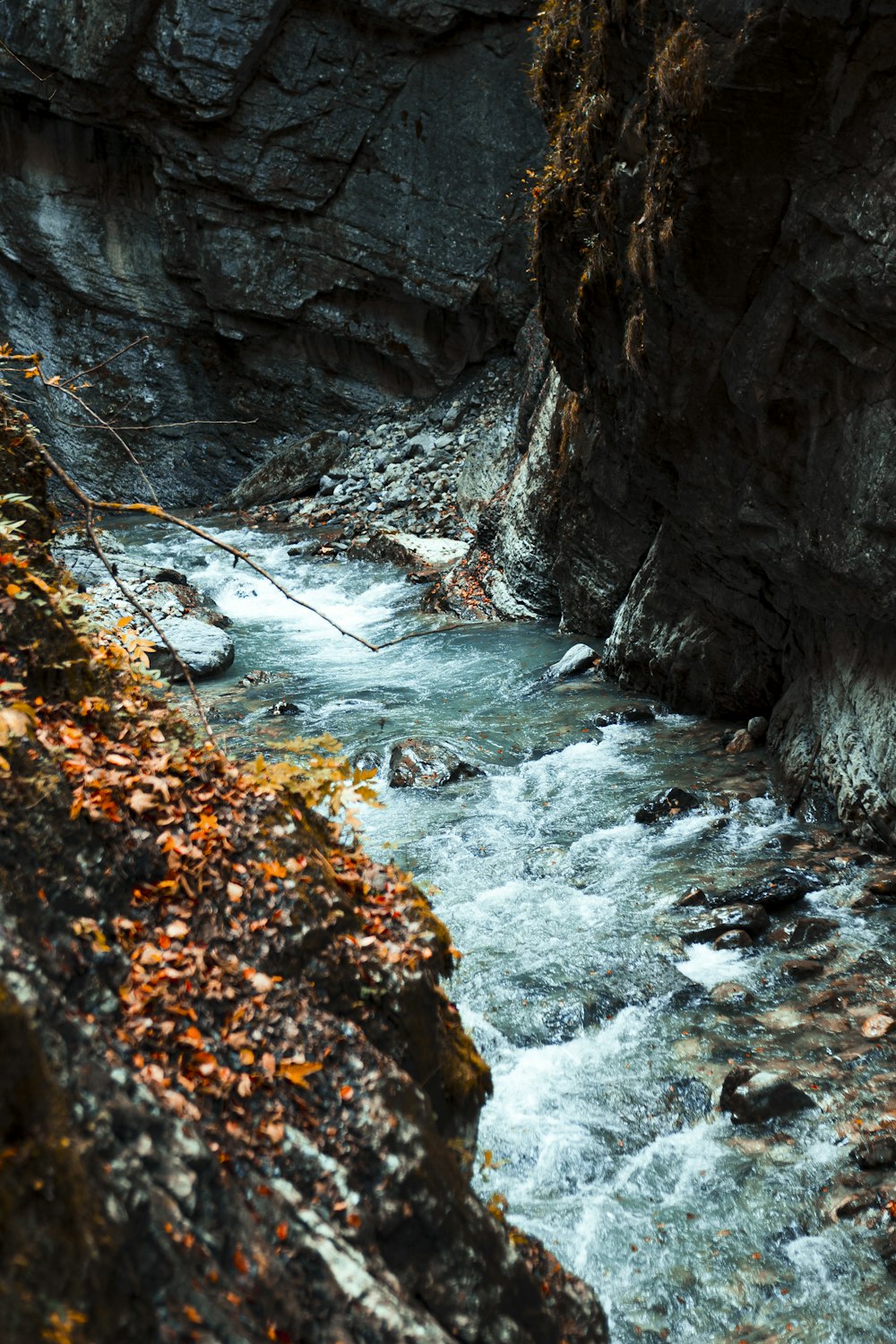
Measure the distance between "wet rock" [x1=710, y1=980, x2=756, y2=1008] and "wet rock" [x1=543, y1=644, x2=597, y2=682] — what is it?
664 cm

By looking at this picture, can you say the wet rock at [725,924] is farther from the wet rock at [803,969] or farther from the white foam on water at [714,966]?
the wet rock at [803,969]

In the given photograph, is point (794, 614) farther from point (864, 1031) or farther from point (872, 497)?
point (864, 1031)

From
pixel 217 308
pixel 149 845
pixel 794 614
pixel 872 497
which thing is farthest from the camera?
pixel 217 308

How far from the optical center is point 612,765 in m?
9.74

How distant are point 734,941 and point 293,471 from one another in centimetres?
2063

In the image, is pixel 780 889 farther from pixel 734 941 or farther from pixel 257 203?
pixel 257 203

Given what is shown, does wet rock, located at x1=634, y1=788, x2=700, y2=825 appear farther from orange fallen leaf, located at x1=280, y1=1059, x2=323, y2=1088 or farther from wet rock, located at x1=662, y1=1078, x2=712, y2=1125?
orange fallen leaf, located at x1=280, y1=1059, x2=323, y2=1088

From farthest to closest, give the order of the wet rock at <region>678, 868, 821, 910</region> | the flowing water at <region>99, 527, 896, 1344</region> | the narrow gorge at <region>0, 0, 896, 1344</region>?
1. the wet rock at <region>678, 868, 821, 910</region>
2. the flowing water at <region>99, 527, 896, 1344</region>
3. the narrow gorge at <region>0, 0, 896, 1344</region>

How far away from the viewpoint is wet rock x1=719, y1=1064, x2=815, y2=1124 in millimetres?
5082

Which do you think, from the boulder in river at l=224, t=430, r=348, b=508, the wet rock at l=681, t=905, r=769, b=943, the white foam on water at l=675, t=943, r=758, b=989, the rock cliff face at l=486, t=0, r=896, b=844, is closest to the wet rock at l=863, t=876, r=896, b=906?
the rock cliff face at l=486, t=0, r=896, b=844

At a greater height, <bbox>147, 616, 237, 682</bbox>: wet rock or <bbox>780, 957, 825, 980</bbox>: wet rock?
<bbox>780, 957, 825, 980</bbox>: wet rock

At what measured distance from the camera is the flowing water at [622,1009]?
4332mm

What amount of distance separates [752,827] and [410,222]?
19866mm

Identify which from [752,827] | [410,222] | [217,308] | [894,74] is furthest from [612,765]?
[217,308]
